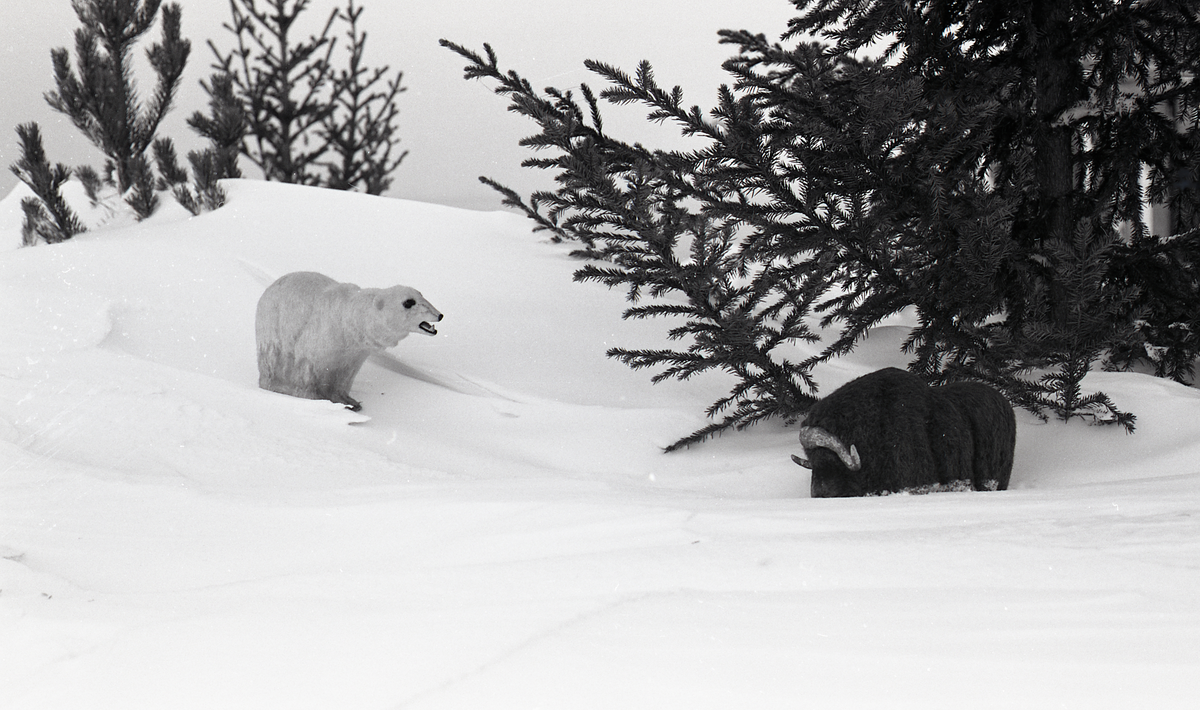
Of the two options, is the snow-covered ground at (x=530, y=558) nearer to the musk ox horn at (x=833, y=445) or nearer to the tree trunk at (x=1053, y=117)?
the musk ox horn at (x=833, y=445)

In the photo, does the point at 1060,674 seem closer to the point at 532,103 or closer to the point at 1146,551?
the point at 1146,551

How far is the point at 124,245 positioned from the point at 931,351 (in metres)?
5.75

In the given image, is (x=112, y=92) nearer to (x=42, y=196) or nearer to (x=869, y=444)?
(x=42, y=196)

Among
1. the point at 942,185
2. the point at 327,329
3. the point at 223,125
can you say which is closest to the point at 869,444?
the point at 942,185

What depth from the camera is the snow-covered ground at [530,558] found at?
4.84 ft

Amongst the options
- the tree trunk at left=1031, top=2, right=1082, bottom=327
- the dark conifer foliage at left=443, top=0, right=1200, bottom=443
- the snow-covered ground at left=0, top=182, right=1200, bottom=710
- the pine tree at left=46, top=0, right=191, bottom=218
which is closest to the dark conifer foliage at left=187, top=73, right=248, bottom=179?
the pine tree at left=46, top=0, right=191, bottom=218

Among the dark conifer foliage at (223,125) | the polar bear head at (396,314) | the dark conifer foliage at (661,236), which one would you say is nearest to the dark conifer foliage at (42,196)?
the dark conifer foliage at (223,125)

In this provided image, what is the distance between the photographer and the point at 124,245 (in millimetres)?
6730

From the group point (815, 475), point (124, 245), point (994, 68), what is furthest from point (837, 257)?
point (124, 245)

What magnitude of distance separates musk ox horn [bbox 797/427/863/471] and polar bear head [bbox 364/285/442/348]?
2.05 m

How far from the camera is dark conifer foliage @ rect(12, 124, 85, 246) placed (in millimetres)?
7852

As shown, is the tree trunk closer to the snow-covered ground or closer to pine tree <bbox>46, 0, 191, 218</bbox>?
the snow-covered ground

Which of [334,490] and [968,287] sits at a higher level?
[968,287]

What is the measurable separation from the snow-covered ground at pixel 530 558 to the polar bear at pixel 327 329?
203mm
